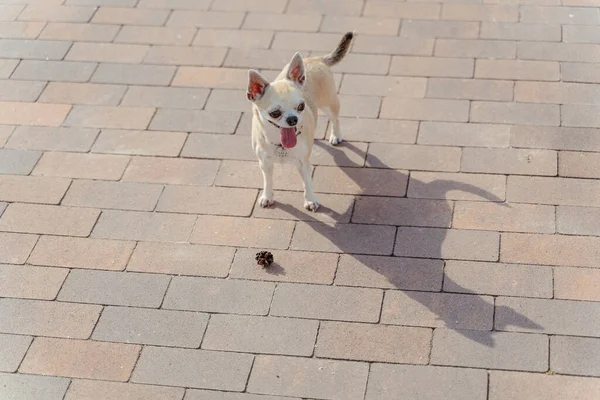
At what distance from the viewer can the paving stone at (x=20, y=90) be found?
788 centimetres

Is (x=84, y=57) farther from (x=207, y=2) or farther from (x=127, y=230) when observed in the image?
(x=127, y=230)

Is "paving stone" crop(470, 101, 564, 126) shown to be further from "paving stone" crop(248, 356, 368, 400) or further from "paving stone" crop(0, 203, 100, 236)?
"paving stone" crop(0, 203, 100, 236)

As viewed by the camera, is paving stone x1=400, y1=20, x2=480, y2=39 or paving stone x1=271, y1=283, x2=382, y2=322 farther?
paving stone x1=400, y1=20, x2=480, y2=39

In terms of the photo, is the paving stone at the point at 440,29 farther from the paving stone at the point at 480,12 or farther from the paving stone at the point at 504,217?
the paving stone at the point at 504,217

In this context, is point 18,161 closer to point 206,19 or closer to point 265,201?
point 265,201

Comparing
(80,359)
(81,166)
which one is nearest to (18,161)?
(81,166)

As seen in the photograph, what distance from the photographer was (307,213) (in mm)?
6395

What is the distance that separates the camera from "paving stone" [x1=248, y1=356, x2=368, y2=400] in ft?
16.9

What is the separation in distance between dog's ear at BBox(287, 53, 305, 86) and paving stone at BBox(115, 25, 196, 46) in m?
2.84

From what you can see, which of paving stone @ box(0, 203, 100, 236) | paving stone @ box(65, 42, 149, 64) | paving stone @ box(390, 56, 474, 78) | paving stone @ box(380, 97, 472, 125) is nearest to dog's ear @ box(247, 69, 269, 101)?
paving stone @ box(0, 203, 100, 236)

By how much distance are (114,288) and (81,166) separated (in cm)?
148

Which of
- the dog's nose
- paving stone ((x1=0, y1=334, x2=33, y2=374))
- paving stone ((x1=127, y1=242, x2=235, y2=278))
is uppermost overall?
the dog's nose

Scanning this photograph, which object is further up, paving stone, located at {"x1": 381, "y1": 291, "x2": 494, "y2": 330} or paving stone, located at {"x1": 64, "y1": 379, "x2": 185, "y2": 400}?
paving stone, located at {"x1": 64, "y1": 379, "x2": 185, "y2": 400}

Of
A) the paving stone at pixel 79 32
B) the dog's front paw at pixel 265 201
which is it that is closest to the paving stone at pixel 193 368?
the dog's front paw at pixel 265 201
